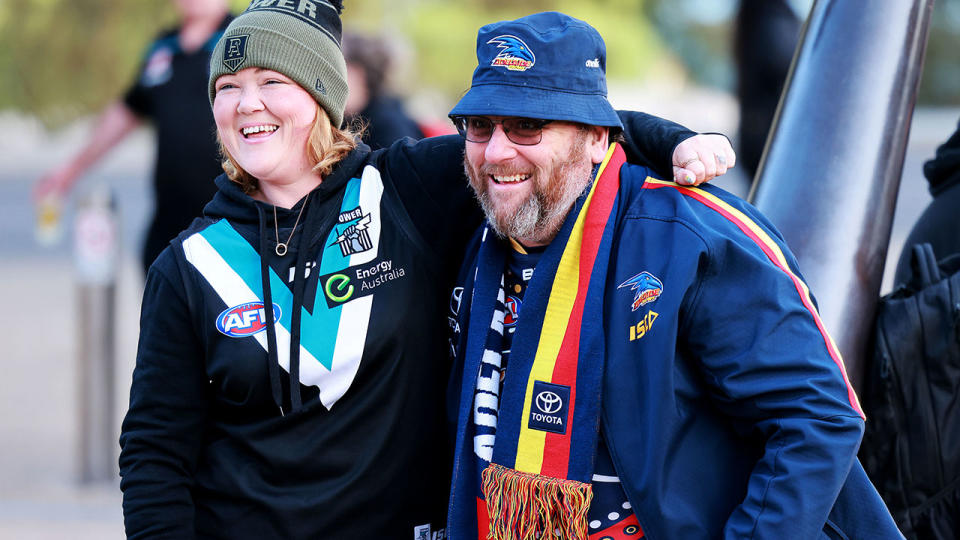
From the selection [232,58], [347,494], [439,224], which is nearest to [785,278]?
[439,224]

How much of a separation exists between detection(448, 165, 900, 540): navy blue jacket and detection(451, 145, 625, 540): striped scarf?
0.14ft

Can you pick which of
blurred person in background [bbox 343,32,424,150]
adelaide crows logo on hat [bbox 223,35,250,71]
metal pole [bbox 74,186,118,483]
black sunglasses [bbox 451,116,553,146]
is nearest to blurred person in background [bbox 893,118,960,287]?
black sunglasses [bbox 451,116,553,146]

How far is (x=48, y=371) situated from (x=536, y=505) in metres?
6.55

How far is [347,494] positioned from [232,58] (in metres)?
1.00

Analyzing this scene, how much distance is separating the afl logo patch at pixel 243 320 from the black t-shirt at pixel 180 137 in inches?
102

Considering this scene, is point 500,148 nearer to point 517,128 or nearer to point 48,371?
point 517,128

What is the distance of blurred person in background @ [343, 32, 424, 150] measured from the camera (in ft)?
18.4

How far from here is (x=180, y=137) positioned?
4.89 metres

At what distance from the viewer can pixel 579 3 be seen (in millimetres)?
21047

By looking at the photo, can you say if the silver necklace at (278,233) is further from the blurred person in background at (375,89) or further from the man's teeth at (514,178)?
the blurred person in background at (375,89)

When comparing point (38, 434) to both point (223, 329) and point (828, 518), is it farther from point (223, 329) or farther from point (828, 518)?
point (828, 518)

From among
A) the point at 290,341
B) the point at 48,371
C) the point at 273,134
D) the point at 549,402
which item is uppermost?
the point at 273,134

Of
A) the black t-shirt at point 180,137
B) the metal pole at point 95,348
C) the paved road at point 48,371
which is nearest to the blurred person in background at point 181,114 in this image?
the black t-shirt at point 180,137

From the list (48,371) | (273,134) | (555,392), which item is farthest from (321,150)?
(48,371)
